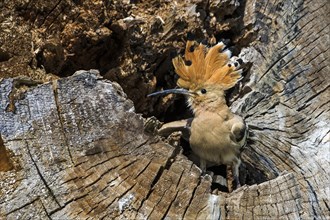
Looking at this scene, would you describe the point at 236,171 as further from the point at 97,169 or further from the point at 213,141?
the point at 97,169

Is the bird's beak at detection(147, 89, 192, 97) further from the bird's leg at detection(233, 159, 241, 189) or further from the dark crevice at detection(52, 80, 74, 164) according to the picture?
the dark crevice at detection(52, 80, 74, 164)

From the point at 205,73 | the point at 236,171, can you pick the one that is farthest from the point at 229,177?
the point at 205,73

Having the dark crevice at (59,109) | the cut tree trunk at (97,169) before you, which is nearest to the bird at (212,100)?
the cut tree trunk at (97,169)

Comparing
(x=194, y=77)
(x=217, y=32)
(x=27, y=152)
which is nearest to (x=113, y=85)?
(x=27, y=152)

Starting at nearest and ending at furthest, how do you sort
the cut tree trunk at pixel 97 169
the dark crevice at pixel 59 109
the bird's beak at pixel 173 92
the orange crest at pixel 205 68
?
the cut tree trunk at pixel 97 169, the dark crevice at pixel 59 109, the bird's beak at pixel 173 92, the orange crest at pixel 205 68

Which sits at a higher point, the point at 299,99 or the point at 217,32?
the point at 217,32

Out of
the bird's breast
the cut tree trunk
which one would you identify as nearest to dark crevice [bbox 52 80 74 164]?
the cut tree trunk

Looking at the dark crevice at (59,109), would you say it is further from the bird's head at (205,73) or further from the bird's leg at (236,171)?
the bird's leg at (236,171)

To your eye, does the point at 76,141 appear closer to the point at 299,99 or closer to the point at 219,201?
the point at 219,201
